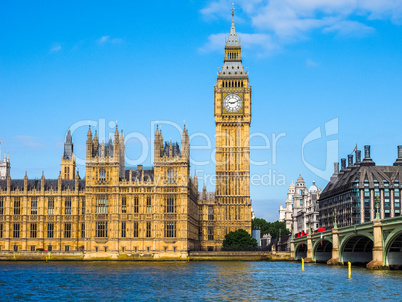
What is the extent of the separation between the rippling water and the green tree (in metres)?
58.8

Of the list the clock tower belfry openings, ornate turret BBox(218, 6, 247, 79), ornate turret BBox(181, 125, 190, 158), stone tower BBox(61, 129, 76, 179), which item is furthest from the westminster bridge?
stone tower BBox(61, 129, 76, 179)

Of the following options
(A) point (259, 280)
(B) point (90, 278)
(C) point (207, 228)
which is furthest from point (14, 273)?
(C) point (207, 228)

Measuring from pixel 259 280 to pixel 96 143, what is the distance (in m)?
68.4

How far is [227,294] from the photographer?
206ft

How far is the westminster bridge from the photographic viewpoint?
274 ft

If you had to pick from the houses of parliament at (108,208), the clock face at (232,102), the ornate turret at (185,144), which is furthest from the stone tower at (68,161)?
the ornate turret at (185,144)

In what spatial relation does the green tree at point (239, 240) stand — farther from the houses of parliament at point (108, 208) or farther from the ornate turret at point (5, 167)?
the ornate turret at point (5, 167)

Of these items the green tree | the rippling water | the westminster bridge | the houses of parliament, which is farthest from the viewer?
the green tree

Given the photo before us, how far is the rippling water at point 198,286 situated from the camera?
6119cm

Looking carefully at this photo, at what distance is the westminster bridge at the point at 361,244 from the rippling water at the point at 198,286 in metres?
3.19

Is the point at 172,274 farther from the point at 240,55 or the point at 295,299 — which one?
the point at 240,55

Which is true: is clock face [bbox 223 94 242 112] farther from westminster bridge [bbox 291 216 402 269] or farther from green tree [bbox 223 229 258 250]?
westminster bridge [bbox 291 216 402 269]

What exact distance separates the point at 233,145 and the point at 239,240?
82.6ft

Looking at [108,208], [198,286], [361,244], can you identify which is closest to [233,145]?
[108,208]
